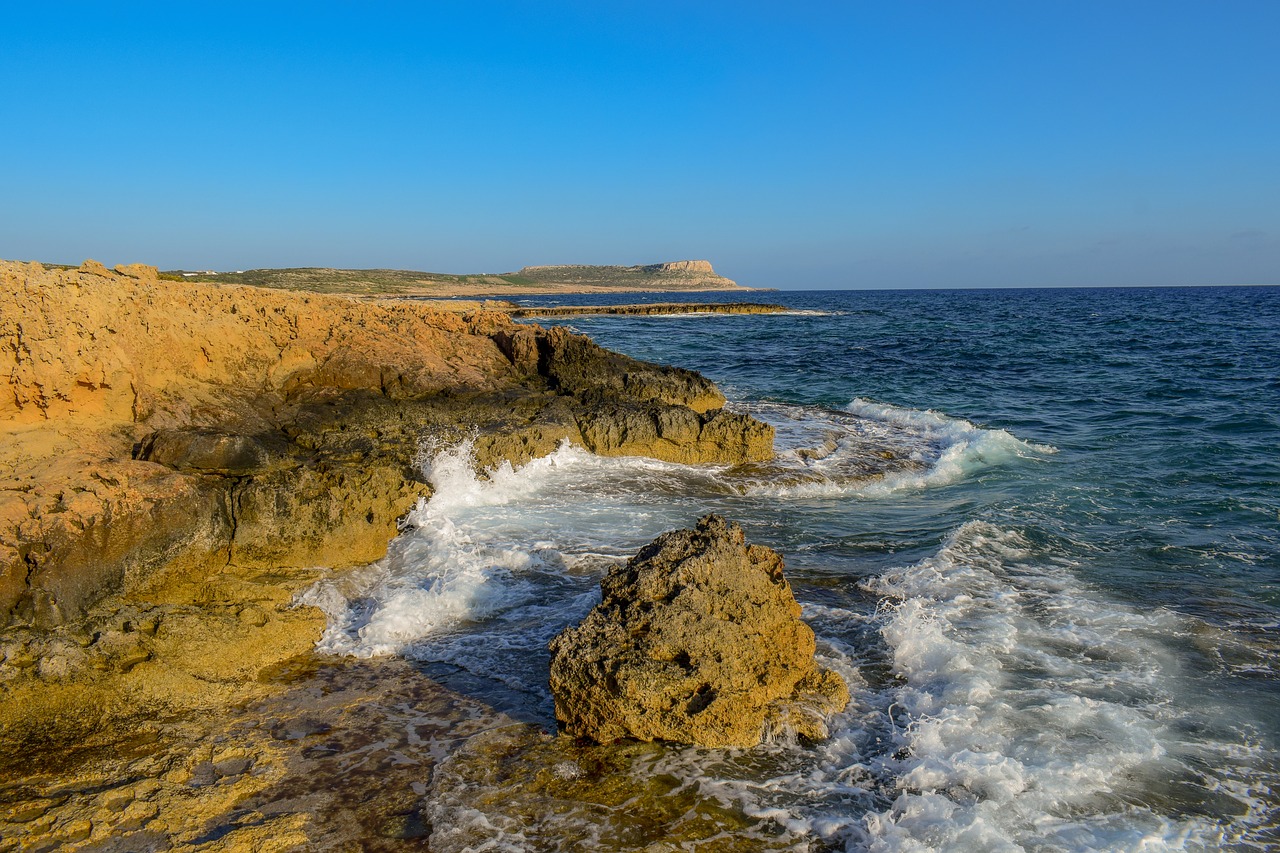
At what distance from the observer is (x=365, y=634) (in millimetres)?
5523

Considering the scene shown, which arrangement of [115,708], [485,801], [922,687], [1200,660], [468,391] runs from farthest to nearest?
[468,391], [1200,660], [922,687], [115,708], [485,801]

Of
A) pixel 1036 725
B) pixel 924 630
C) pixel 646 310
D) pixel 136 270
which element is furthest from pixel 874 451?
pixel 646 310

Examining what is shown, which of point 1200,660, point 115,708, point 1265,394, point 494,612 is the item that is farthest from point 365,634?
point 1265,394

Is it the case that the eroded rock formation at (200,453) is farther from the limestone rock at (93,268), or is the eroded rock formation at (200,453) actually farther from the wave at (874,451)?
the wave at (874,451)

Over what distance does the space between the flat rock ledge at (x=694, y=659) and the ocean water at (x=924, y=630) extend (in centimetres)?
16

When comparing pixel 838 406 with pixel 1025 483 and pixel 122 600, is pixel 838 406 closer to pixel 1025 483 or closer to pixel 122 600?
pixel 1025 483

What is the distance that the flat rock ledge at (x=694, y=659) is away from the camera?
13.7ft

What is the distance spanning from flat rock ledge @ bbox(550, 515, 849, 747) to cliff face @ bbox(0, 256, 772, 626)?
3.68 metres

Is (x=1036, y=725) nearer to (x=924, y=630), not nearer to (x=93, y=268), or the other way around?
(x=924, y=630)

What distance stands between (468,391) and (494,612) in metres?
5.86

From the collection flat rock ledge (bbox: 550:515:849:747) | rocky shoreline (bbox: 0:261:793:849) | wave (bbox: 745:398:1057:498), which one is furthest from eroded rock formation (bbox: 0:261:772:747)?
flat rock ledge (bbox: 550:515:849:747)

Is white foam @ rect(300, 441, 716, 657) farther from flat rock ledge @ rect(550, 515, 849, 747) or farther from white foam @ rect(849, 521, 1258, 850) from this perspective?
white foam @ rect(849, 521, 1258, 850)

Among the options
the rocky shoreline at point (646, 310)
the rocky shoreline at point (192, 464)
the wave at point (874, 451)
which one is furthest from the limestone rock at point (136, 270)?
the rocky shoreline at point (646, 310)

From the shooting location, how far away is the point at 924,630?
5496mm
